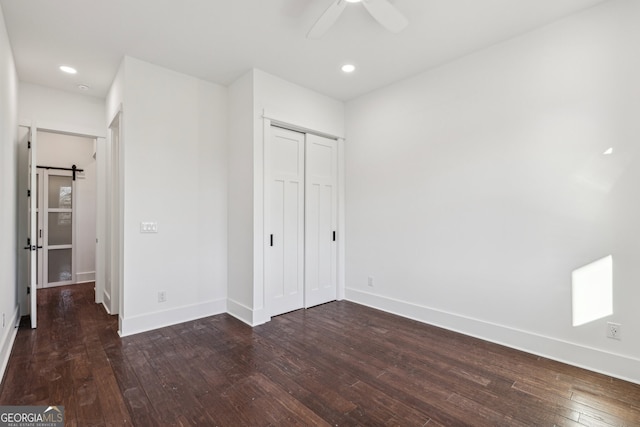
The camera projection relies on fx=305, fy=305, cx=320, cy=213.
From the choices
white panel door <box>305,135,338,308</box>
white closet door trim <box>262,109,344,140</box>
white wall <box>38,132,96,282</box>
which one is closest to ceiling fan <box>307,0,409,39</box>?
white closet door trim <box>262,109,344,140</box>

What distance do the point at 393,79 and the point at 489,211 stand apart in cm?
201

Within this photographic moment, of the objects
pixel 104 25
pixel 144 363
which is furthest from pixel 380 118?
pixel 144 363

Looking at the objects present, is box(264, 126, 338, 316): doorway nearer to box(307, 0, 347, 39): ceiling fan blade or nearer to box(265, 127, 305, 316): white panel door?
box(265, 127, 305, 316): white panel door

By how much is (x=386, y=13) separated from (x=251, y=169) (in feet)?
6.82

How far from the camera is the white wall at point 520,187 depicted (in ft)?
7.93

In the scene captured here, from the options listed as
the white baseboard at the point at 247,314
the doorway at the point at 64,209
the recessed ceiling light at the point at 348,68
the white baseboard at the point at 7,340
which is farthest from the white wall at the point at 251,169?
the doorway at the point at 64,209

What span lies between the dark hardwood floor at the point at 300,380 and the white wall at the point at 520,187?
38cm

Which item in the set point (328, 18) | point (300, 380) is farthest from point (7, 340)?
point (328, 18)

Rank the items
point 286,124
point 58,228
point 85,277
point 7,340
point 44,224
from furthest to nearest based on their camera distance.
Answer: point 85,277 < point 58,228 < point 44,224 < point 286,124 < point 7,340

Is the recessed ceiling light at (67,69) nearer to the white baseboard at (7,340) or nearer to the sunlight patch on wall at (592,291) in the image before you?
the white baseboard at (7,340)

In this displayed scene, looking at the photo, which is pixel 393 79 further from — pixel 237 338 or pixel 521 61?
pixel 237 338

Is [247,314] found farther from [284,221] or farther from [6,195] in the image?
[6,195]

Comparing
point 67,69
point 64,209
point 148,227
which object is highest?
point 67,69

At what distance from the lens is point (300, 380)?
7.79ft
